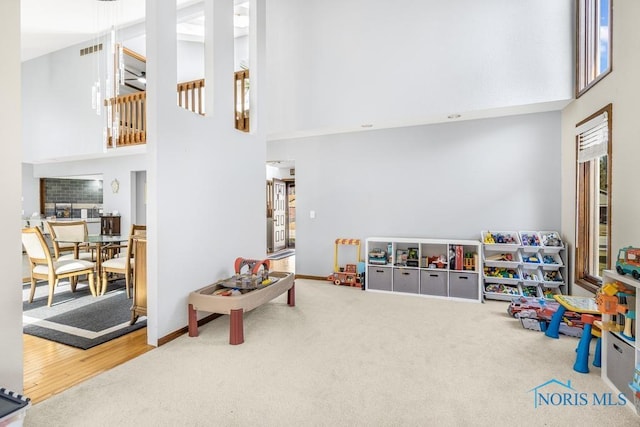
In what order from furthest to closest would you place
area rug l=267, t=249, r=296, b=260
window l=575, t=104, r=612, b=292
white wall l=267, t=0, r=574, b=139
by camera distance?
area rug l=267, t=249, r=296, b=260 → white wall l=267, t=0, r=574, b=139 → window l=575, t=104, r=612, b=292

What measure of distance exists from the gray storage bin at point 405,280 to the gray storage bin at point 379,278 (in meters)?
0.10

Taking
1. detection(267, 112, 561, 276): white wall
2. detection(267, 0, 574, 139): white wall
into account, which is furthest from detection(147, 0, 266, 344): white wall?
detection(267, 112, 561, 276): white wall

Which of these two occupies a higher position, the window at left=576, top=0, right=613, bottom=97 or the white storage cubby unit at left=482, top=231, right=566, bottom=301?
the window at left=576, top=0, right=613, bottom=97

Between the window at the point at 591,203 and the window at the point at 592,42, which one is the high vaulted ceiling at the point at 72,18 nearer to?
the window at the point at 592,42

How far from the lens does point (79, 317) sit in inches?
140

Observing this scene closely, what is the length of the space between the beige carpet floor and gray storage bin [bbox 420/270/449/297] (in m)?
0.95

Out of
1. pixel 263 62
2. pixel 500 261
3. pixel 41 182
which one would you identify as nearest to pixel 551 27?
pixel 500 261

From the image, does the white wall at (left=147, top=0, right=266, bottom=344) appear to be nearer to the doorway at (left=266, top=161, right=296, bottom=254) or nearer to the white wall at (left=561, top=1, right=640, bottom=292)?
the white wall at (left=561, top=1, right=640, bottom=292)

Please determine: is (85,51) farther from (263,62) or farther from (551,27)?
(551,27)

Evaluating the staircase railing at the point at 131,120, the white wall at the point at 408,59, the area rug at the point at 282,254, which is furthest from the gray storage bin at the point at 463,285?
the staircase railing at the point at 131,120

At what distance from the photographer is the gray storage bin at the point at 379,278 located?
4.74 meters

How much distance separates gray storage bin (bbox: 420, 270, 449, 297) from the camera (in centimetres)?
445

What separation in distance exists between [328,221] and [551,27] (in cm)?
391

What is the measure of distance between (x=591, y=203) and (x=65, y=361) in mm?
5455
